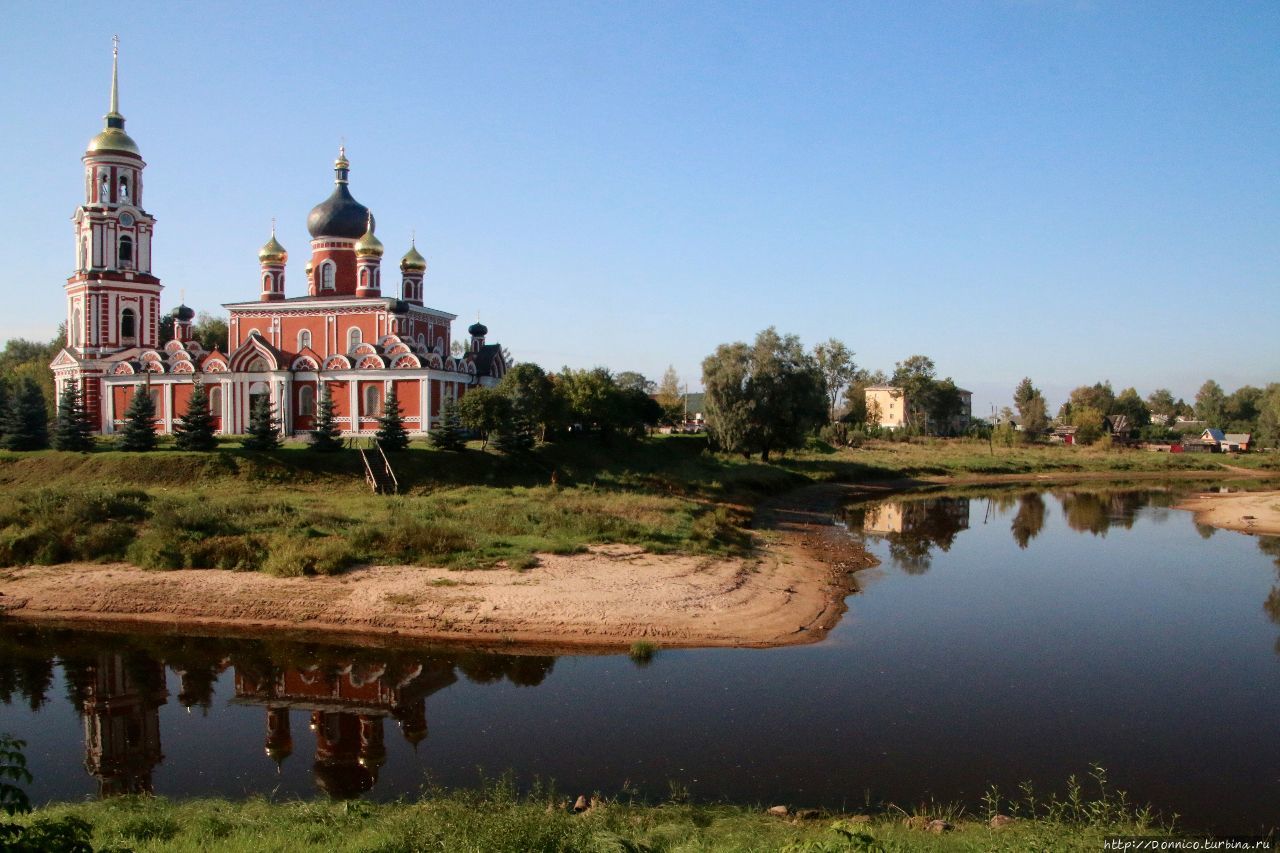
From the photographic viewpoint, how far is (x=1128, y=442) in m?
87.1

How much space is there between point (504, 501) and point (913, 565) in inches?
490

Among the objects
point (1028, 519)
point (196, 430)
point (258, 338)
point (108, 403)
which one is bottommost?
point (1028, 519)

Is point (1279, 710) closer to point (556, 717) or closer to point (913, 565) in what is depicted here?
point (556, 717)

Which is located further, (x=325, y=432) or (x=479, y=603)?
(x=325, y=432)

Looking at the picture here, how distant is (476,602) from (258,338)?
26677 millimetres


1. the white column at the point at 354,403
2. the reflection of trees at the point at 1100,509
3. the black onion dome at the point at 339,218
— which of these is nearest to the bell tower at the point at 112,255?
the black onion dome at the point at 339,218

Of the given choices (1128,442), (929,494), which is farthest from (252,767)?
(1128,442)

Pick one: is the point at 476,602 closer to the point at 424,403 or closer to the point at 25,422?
the point at 424,403

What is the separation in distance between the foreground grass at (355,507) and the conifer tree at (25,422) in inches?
65.8

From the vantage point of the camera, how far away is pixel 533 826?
26.7 ft

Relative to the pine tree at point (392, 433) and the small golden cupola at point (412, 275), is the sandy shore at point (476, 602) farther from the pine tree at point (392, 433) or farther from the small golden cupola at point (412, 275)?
the small golden cupola at point (412, 275)

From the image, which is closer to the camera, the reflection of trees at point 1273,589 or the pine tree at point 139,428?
the reflection of trees at point 1273,589

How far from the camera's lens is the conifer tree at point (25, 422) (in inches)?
1309

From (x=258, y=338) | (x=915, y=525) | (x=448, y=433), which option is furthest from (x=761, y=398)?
(x=258, y=338)
